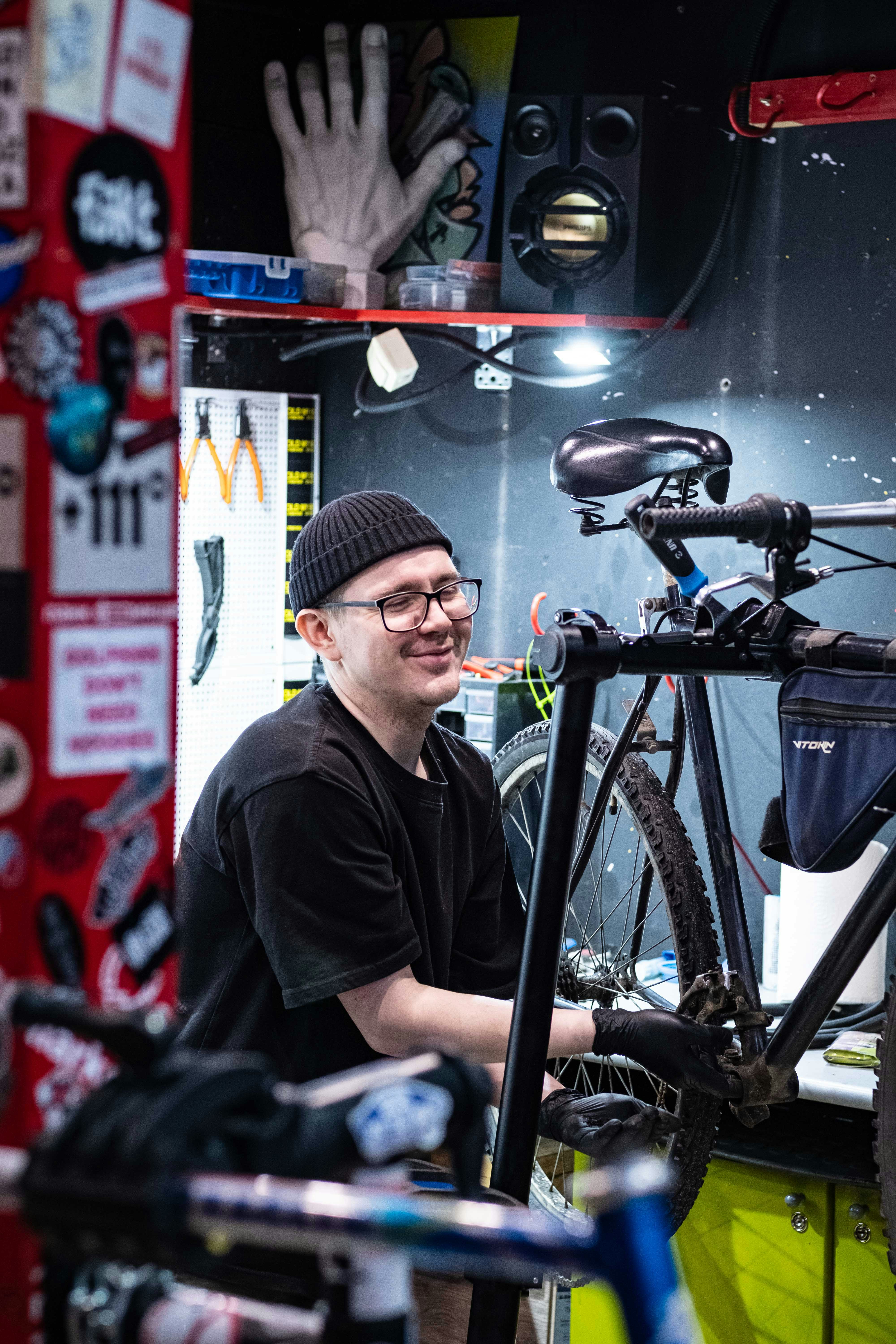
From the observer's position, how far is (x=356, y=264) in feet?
10.6

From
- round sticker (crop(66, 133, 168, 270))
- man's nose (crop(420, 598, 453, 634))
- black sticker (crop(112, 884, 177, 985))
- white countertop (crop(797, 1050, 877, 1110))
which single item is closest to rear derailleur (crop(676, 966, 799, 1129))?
white countertop (crop(797, 1050, 877, 1110))

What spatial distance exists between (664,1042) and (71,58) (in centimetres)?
135

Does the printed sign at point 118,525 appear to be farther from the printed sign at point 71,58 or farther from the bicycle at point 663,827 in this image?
the bicycle at point 663,827

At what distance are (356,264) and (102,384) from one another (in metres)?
2.56

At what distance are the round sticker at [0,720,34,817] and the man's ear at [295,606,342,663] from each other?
1184 mm

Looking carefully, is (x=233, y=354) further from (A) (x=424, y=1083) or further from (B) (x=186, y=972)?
(A) (x=424, y=1083)

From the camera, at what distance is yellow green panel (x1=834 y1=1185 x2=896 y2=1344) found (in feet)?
7.63

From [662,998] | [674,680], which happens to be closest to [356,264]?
[674,680]

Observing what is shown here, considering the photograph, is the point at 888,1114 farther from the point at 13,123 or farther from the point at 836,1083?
the point at 13,123

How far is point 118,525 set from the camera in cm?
81

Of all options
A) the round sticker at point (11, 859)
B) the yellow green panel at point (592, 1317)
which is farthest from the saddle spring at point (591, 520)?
the round sticker at point (11, 859)

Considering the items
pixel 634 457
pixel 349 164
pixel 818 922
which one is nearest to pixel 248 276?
pixel 349 164

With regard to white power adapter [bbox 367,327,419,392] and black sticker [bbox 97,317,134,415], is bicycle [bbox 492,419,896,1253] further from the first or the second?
white power adapter [bbox 367,327,419,392]

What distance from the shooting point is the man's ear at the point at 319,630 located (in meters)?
1.97
